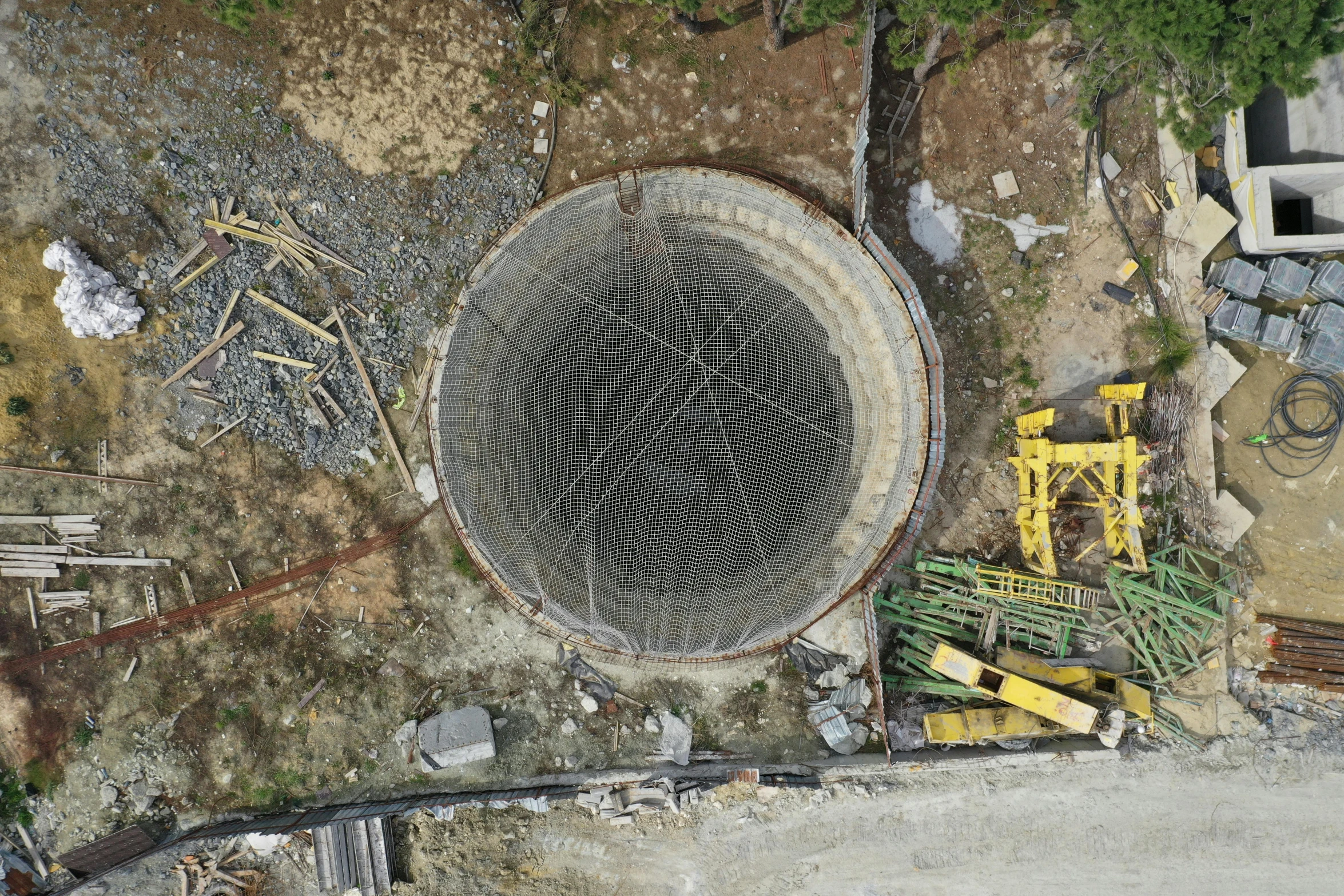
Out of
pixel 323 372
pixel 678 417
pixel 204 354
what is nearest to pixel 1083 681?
pixel 678 417

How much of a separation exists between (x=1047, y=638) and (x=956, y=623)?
103 centimetres

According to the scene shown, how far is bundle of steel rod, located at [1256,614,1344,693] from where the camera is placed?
25.0 ft

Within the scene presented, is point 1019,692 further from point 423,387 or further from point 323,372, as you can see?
point 323,372

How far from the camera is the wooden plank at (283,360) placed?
7.25 meters

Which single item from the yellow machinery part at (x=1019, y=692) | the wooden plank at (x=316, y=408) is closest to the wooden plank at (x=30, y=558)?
the wooden plank at (x=316, y=408)

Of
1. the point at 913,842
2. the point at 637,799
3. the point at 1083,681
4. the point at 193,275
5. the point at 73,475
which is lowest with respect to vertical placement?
the point at 913,842

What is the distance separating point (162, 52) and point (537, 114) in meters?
3.80

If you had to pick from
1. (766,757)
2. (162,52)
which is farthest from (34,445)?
(766,757)

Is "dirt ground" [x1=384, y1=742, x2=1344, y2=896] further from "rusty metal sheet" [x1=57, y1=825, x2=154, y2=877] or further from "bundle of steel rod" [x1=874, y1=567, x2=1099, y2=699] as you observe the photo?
"rusty metal sheet" [x1=57, y1=825, x2=154, y2=877]

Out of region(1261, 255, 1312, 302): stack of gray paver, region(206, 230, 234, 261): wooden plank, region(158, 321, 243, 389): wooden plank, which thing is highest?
region(206, 230, 234, 261): wooden plank

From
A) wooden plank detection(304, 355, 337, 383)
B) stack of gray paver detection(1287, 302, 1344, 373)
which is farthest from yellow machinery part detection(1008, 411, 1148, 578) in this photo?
wooden plank detection(304, 355, 337, 383)

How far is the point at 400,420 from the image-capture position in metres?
7.45

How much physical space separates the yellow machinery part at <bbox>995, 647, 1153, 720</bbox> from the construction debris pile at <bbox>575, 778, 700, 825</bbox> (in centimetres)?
363

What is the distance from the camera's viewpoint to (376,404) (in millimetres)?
7355
